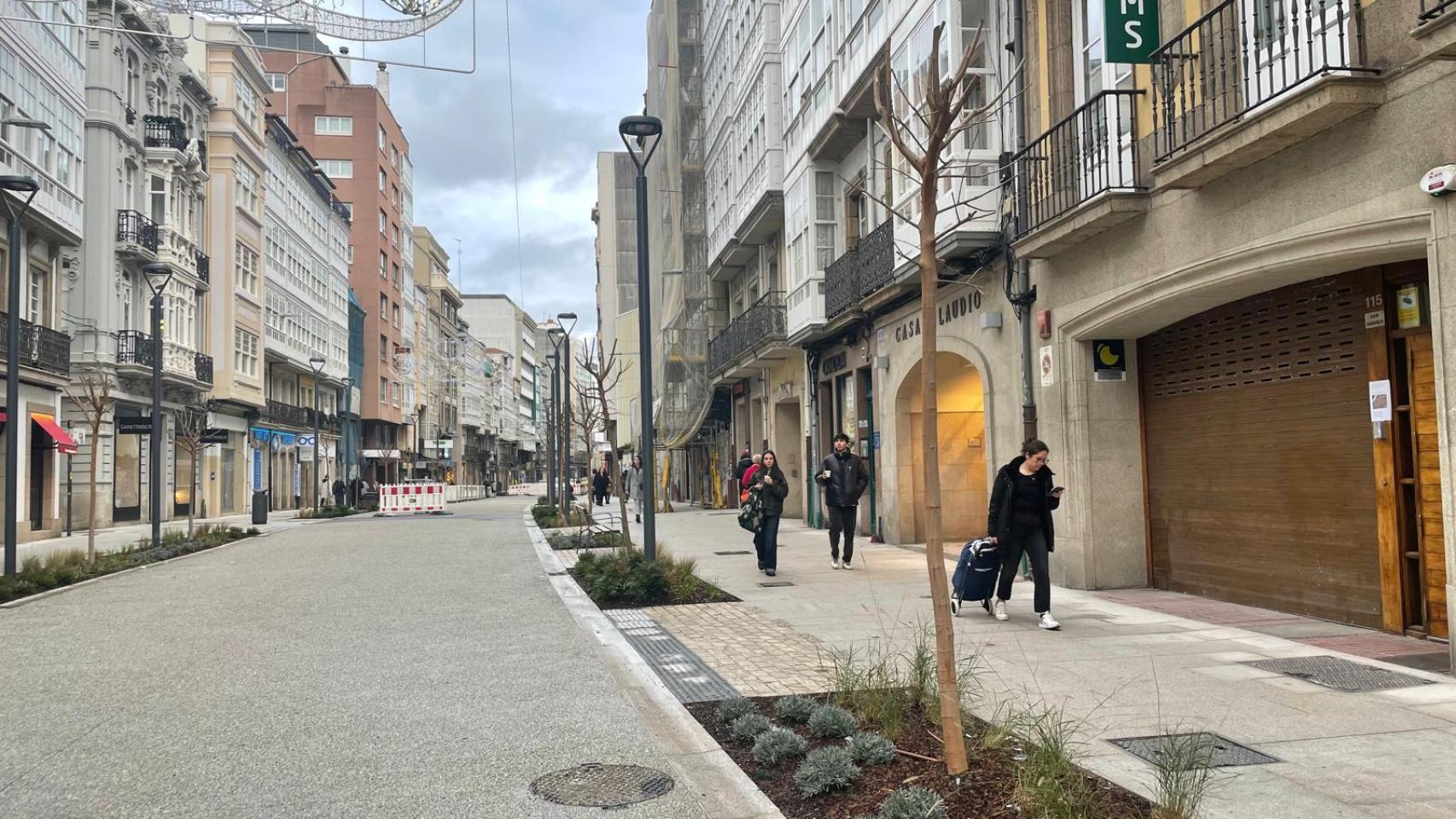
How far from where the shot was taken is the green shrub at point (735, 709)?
5.75 m

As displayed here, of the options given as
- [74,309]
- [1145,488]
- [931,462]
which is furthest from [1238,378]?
[74,309]

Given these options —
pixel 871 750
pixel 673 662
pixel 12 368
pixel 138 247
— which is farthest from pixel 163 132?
pixel 871 750

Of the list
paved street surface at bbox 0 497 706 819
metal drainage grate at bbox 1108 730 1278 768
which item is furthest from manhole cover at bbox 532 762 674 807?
metal drainage grate at bbox 1108 730 1278 768

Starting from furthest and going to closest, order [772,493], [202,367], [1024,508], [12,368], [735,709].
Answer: [202,367] < [12,368] < [772,493] < [1024,508] < [735,709]

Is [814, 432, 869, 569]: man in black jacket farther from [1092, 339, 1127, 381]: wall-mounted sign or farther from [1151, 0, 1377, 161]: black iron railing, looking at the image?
[1151, 0, 1377, 161]: black iron railing

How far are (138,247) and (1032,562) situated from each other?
31183 millimetres

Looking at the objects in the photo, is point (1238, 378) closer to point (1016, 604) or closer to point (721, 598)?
point (1016, 604)

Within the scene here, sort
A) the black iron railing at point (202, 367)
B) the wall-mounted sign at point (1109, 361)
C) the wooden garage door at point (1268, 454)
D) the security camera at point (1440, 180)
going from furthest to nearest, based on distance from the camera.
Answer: the black iron railing at point (202, 367)
the wall-mounted sign at point (1109, 361)
the wooden garage door at point (1268, 454)
the security camera at point (1440, 180)

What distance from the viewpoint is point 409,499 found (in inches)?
1544

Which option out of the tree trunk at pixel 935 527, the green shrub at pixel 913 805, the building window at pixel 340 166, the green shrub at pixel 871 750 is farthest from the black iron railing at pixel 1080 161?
the building window at pixel 340 166

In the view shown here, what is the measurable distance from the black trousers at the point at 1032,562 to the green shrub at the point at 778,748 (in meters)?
4.36

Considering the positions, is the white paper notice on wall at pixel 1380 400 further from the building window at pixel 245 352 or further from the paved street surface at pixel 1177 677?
the building window at pixel 245 352

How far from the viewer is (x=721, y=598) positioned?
37.3ft

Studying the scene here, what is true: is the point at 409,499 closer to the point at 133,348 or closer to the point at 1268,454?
the point at 133,348
